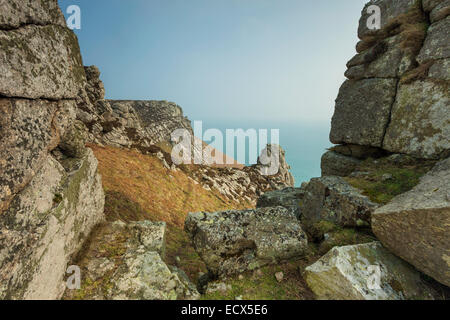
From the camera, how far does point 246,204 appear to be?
36031 millimetres

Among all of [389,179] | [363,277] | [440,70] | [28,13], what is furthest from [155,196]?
[440,70]

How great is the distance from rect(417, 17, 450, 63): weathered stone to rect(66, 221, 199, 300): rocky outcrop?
13076 millimetres

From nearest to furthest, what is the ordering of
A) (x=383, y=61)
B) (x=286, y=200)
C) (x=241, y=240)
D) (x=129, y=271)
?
(x=129, y=271)
(x=241, y=240)
(x=383, y=61)
(x=286, y=200)

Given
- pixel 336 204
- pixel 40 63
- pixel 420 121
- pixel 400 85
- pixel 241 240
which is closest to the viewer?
pixel 40 63

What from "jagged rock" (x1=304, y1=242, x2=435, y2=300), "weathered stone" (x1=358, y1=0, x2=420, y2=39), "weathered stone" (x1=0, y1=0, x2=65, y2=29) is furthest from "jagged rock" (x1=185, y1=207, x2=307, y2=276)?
"weathered stone" (x1=358, y1=0, x2=420, y2=39)

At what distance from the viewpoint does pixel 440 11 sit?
29.7 ft

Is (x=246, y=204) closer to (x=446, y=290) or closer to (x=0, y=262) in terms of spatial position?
(x=446, y=290)

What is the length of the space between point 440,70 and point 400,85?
1.45 meters

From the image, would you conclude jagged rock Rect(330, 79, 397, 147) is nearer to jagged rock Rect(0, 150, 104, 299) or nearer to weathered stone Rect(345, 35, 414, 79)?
weathered stone Rect(345, 35, 414, 79)

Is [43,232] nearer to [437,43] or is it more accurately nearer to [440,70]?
[440,70]

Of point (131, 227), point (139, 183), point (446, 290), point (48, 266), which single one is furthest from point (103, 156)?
point (446, 290)

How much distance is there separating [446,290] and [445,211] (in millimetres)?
2368

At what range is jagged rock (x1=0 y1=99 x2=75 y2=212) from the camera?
4.39 meters

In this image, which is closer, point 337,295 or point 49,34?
point 337,295
